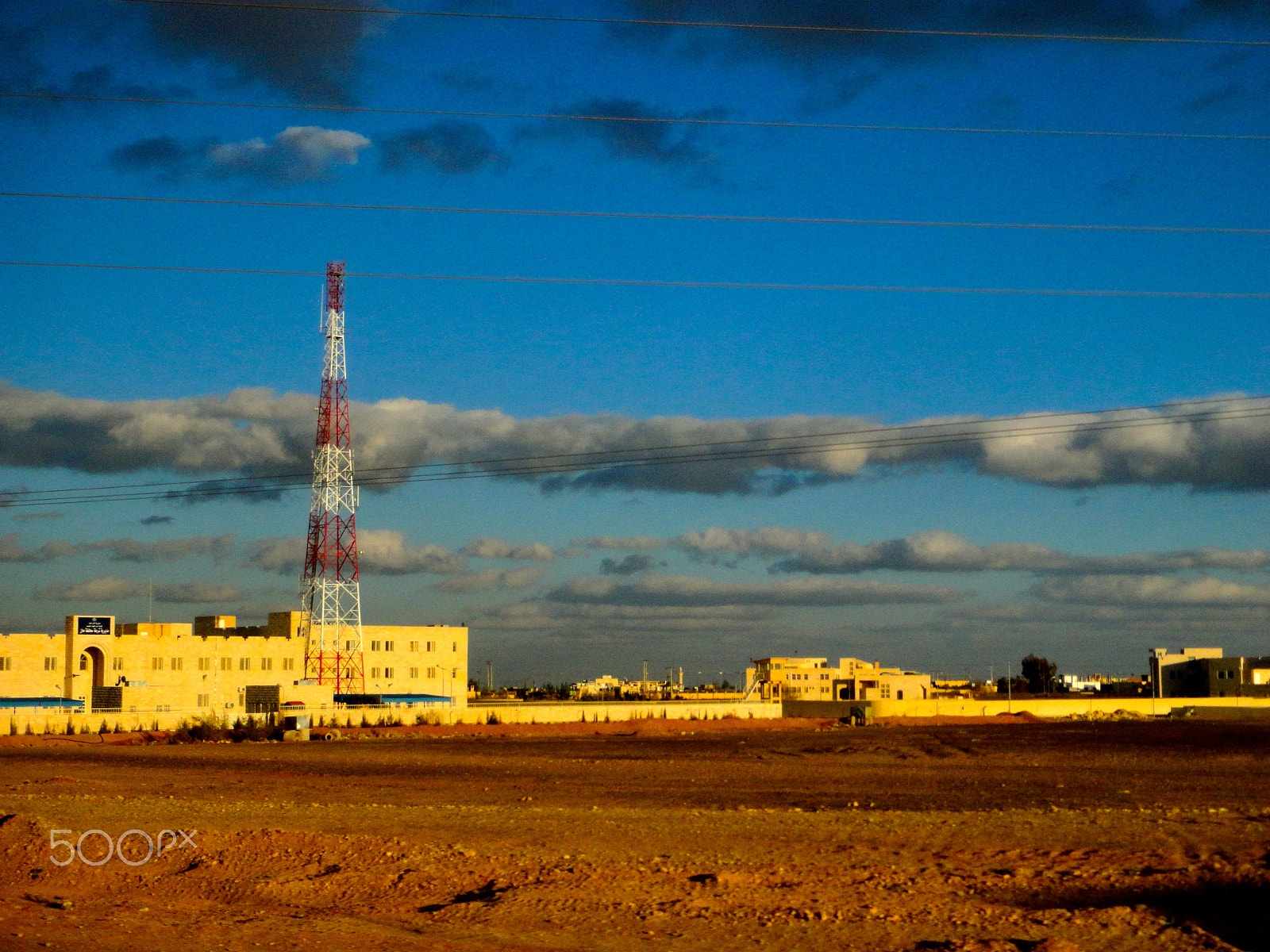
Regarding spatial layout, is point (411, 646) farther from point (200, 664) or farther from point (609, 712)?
point (609, 712)

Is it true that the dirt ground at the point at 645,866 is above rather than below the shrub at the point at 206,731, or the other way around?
above

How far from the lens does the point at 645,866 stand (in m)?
19.2

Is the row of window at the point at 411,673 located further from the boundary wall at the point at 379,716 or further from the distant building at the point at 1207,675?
the distant building at the point at 1207,675

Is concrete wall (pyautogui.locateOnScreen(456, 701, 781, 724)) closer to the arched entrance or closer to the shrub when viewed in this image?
the shrub

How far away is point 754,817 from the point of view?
2573 cm

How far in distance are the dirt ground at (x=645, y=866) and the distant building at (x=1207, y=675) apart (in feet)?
433

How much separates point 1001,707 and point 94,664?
267 feet

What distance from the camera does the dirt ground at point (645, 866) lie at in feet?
50.3

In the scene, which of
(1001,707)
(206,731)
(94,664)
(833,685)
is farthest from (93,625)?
(833,685)

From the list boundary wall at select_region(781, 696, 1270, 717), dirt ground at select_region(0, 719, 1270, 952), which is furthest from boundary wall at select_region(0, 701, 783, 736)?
dirt ground at select_region(0, 719, 1270, 952)

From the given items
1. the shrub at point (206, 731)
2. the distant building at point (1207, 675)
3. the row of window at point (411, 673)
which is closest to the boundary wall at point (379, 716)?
the shrub at point (206, 731)

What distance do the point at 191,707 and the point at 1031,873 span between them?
8808 centimetres

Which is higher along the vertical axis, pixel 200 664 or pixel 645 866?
pixel 200 664

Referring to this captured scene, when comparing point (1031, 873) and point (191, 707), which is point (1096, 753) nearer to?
point (1031, 873)
